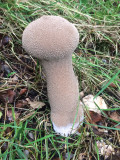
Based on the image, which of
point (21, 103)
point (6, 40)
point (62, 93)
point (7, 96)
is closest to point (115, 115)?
point (62, 93)

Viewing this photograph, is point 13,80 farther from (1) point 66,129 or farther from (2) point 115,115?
(2) point 115,115

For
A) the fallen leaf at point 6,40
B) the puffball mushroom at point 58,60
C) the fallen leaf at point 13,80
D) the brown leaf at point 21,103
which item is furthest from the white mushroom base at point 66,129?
the fallen leaf at point 6,40

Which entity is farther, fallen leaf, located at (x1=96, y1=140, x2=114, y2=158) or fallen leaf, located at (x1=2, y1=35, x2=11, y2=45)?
fallen leaf, located at (x1=2, y1=35, x2=11, y2=45)

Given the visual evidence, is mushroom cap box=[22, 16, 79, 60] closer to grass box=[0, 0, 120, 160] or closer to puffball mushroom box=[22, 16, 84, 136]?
puffball mushroom box=[22, 16, 84, 136]

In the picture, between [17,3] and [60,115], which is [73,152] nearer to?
[60,115]

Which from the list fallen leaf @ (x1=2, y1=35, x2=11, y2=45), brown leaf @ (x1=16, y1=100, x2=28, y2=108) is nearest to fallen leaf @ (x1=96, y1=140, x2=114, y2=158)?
brown leaf @ (x1=16, y1=100, x2=28, y2=108)

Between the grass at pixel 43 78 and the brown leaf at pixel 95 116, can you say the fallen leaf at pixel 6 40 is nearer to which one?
the grass at pixel 43 78

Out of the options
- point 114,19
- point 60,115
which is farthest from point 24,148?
point 114,19

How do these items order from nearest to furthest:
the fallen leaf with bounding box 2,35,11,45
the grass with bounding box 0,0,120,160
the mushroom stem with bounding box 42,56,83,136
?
the mushroom stem with bounding box 42,56,83,136, the grass with bounding box 0,0,120,160, the fallen leaf with bounding box 2,35,11,45
